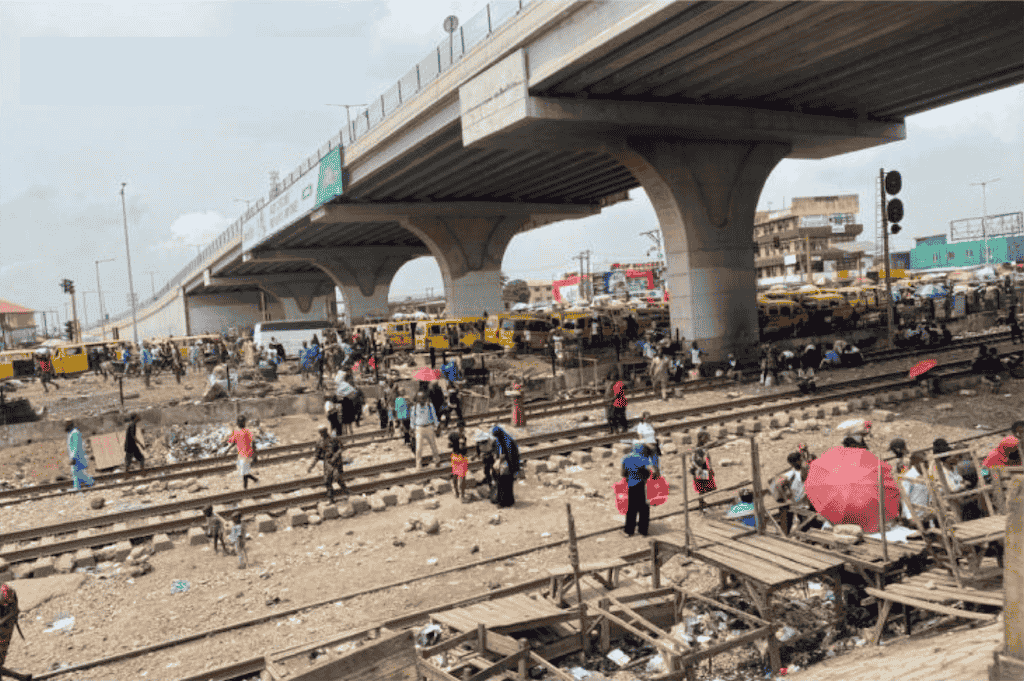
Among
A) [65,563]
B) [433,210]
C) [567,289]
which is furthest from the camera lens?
[567,289]

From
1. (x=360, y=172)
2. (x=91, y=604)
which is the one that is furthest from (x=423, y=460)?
(x=360, y=172)

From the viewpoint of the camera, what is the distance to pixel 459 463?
40.3 ft

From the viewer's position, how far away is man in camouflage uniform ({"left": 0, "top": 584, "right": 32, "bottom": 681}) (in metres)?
6.78

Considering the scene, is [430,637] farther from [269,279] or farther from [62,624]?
[269,279]

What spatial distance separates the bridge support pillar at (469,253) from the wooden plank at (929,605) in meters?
40.6

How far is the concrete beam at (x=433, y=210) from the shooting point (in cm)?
4228

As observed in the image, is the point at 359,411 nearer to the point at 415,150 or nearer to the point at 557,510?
the point at 557,510

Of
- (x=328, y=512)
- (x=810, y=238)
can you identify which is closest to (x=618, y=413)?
(x=328, y=512)

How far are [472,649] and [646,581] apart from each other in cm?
241

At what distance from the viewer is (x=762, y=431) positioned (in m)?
16.1

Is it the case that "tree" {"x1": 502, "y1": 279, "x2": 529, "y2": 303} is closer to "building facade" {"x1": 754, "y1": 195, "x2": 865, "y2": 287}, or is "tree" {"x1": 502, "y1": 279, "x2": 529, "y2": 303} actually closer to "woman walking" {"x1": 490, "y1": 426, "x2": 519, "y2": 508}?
"building facade" {"x1": 754, "y1": 195, "x2": 865, "y2": 287}

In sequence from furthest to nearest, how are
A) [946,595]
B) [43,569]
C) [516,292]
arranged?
[516,292]
[43,569]
[946,595]

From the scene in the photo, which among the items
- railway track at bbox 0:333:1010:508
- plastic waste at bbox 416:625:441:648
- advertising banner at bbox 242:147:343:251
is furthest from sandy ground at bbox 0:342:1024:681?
advertising banner at bbox 242:147:343:251

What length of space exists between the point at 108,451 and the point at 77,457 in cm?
384
